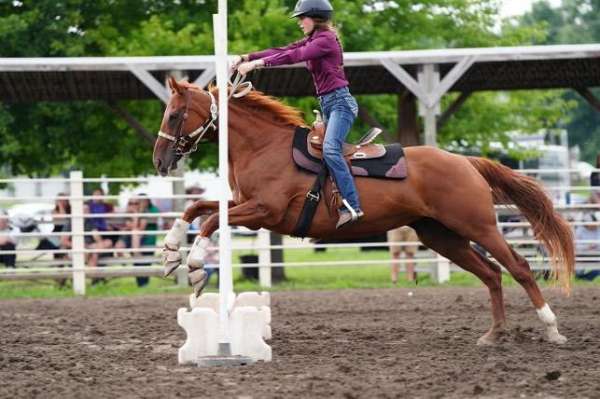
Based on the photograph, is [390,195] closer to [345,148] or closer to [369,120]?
[345,148]

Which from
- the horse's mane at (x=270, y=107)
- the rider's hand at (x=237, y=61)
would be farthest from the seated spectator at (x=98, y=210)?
the rider's hand at (x=237, y=61)

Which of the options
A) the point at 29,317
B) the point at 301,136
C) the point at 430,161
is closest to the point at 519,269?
the point at 430,161

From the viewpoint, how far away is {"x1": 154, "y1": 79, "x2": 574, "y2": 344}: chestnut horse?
8.19 meters

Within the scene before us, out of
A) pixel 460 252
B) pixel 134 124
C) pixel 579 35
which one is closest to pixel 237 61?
pixel 460 252

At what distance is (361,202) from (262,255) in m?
7.70

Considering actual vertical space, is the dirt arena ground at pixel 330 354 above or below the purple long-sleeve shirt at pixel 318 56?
below

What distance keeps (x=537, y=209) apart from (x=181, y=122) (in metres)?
3.25

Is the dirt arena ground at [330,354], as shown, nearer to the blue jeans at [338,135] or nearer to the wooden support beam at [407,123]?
the blue jeans at [338,135]

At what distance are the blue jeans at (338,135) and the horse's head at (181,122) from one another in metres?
0.93

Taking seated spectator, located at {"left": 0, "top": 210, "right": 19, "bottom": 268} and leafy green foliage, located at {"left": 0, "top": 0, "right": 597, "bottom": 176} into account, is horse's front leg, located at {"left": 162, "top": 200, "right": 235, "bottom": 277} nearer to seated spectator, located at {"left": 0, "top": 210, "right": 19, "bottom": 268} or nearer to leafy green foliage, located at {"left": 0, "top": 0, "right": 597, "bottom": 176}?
seated spectator, located at {"left": 0, "top": 210, "right": 19, "bottom": 268}

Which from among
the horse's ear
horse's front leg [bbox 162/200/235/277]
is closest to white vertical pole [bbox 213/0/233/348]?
horse's front leg [bbox 162/200/235/277]

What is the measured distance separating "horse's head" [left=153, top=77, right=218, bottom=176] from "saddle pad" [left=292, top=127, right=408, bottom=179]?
0.73 metres

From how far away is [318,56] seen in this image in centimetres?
803

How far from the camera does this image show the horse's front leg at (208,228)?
7500 mm
